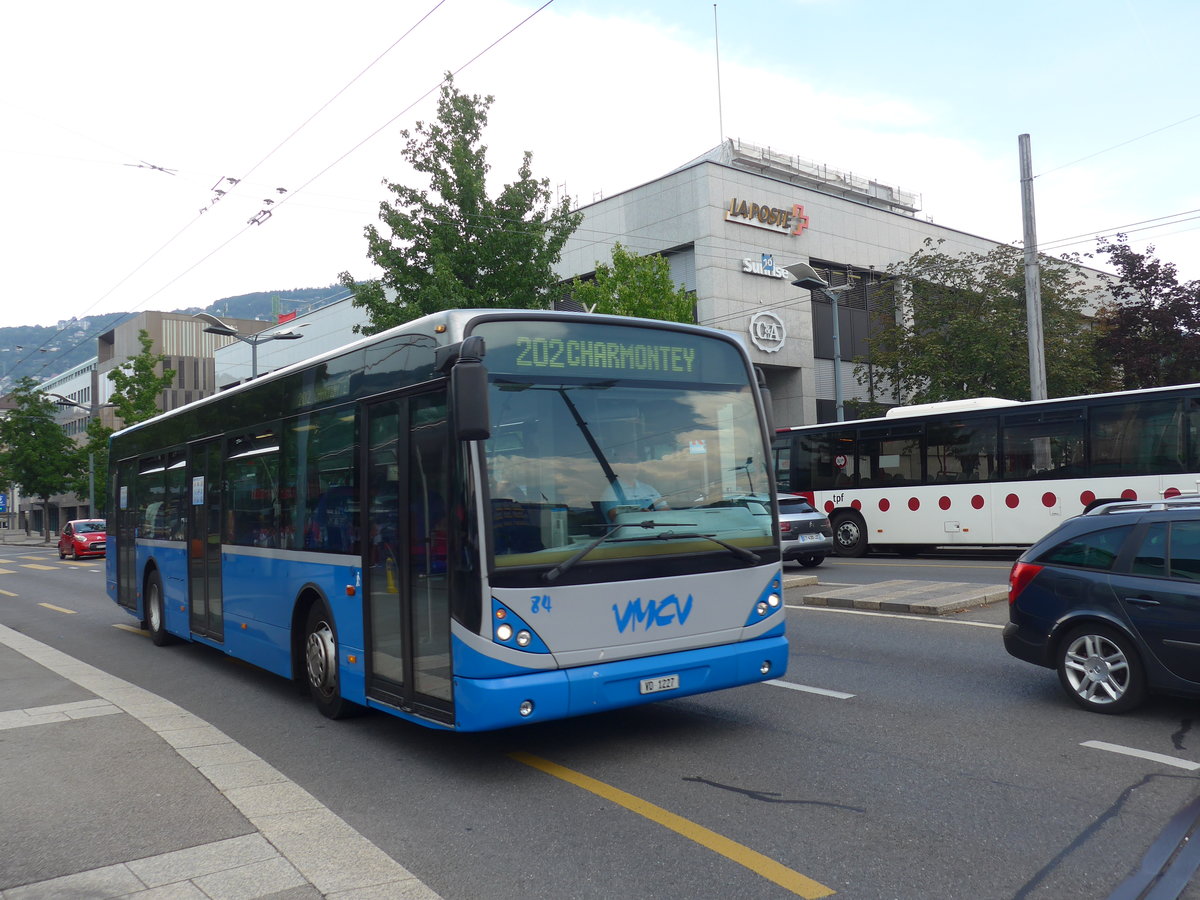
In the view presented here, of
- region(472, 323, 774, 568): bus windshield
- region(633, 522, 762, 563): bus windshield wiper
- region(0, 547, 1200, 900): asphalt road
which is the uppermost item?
region(472, 323, 774, 568): bus windshield

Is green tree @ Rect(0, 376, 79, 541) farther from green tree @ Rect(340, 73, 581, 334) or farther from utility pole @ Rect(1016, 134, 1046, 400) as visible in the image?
utility pole @ Rect(1016, 134, 1046, 400)

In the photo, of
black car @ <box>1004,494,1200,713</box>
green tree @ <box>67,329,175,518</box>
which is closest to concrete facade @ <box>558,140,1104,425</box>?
green tree @ <box>67,329,175,518</box>

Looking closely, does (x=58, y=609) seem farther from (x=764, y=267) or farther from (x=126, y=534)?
(x=764, y=267)

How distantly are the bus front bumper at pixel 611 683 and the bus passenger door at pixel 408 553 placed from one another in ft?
1.00

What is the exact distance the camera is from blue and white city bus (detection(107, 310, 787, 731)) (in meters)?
5.91

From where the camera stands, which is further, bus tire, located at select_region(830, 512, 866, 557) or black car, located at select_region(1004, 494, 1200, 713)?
bus tire, located at select_region(830, 512, 866, 557)

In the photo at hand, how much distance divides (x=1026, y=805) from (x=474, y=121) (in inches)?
857

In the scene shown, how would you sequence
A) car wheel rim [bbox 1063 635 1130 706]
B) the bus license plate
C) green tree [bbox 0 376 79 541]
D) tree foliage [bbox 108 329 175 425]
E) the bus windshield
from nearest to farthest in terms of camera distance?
the bus windshield, the bus license plate, car wheel rim [bbox 1063 635 1130 706], tree foliage [bbox 108 329 175 425], green tree [bbox 0 376 79 541]

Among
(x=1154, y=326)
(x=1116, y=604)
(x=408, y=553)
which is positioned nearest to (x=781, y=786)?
(x=408, y=553)

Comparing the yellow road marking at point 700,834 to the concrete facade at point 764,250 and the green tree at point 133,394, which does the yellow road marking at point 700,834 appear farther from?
the green tree at point 133,394

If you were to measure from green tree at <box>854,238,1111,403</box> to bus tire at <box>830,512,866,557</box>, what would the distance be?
8881 millimetres

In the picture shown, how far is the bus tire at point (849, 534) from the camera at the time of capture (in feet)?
75.3

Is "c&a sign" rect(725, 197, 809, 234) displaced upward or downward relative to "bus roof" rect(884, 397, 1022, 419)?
upward

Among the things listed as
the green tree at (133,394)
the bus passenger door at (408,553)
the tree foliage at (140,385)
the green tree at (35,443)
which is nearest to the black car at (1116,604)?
the bus passenger door at (408,553)
